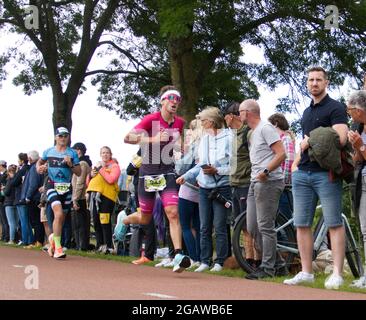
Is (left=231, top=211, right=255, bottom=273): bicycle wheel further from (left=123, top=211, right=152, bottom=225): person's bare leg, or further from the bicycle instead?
(left=123, top=211, right=152, bottom=225): person's bare leg

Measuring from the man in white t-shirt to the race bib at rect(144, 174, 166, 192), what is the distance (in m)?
1.20

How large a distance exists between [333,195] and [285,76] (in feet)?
43.9

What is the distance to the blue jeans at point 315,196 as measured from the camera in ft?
29.4

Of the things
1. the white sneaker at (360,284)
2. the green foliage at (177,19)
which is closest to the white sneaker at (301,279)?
the white sneaker at (360,284)

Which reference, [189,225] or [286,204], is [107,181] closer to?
[189,225]

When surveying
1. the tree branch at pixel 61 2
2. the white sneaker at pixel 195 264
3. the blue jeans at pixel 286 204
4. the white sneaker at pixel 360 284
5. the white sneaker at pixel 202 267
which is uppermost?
the tree branch at pixel 61 2

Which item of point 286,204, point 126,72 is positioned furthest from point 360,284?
point 126,72

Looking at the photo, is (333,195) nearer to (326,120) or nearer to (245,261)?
(326,120)

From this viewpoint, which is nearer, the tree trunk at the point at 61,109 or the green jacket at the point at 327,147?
the green jacket at the point at 327,147

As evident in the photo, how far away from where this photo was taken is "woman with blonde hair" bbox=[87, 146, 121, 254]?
1516 cm

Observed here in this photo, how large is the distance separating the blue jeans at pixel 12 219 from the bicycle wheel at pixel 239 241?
10042 mm

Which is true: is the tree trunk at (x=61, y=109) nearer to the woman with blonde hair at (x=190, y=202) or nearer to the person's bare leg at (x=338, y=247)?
the woman with blonde hair at (x=190, y=202)

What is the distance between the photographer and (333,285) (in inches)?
340
